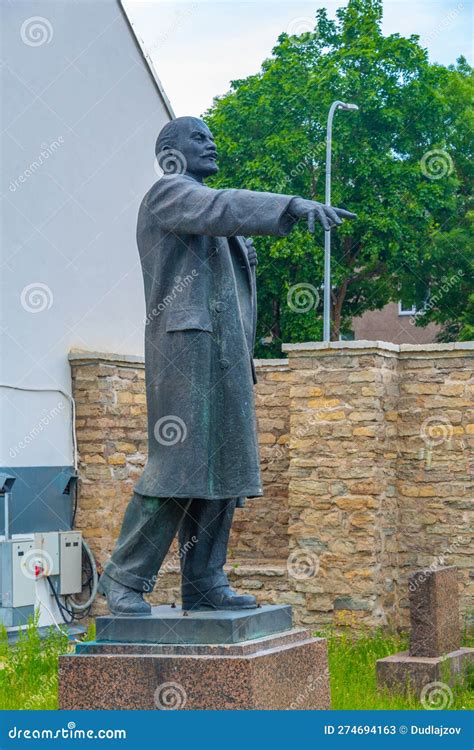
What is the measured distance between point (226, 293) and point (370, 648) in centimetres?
537

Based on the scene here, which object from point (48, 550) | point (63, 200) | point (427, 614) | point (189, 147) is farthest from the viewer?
point (63, 200)

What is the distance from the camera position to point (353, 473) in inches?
439

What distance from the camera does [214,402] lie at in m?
5.68

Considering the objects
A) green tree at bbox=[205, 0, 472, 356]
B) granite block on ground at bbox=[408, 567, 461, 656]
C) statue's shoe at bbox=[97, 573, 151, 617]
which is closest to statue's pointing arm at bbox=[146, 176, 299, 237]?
statue's shoe at bbox=[97, 573, 151, 617]

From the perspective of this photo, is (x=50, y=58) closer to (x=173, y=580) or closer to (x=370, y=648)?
(x=173, y=580)

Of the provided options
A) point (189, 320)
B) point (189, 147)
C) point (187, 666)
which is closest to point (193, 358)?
point (189, 320)

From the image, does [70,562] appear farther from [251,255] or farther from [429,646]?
[251,255]

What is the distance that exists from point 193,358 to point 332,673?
13.0ft

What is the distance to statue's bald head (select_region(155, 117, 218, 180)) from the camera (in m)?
5.88

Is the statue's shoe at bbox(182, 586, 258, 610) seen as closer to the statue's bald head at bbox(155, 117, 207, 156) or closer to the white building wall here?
the statue's bald head at bbox(155, 117, 207, 156)

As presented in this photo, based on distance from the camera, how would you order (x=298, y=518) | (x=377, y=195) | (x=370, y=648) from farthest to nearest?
(x=377, y=195), (x=298, y=518), (x=370, y=648)

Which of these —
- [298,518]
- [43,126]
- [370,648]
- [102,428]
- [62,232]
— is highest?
[43,126]

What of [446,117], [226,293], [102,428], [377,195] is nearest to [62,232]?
[102,428]

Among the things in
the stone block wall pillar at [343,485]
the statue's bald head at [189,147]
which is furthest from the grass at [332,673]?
the statue's bald head at [189,147]
